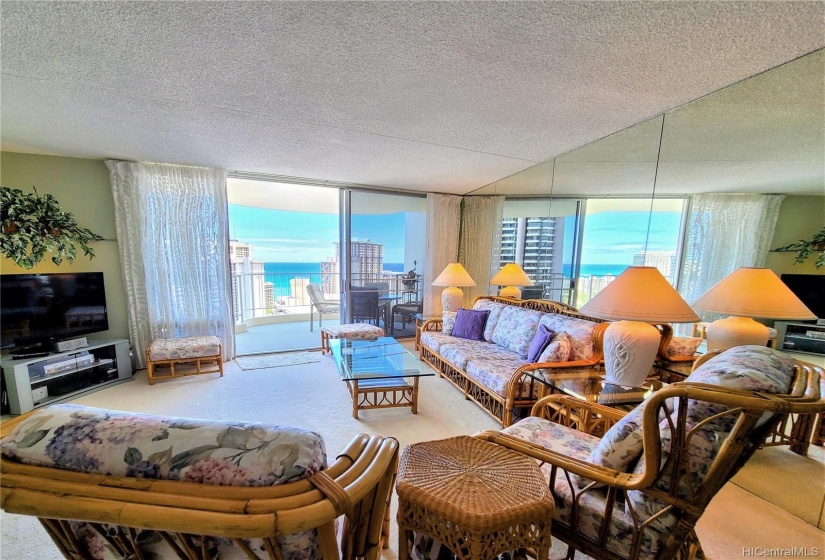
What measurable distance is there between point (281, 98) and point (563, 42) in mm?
1536

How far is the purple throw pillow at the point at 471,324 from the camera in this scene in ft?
11.0

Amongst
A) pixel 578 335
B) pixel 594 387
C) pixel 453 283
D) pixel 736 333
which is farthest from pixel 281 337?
pixel 736 333

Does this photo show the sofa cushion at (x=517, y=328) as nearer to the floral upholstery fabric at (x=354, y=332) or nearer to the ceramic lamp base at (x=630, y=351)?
the ceramic lamp base at (x=630, y=351)

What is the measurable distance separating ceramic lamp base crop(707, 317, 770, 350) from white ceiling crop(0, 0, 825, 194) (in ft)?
4.33

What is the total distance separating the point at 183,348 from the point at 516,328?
11.2 feet

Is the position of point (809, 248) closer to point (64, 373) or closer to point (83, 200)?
point (64, 373)

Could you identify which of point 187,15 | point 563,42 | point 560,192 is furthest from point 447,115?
point 560,192

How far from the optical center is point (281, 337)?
4.79 metres

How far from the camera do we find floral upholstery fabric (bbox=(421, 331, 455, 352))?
3216mm

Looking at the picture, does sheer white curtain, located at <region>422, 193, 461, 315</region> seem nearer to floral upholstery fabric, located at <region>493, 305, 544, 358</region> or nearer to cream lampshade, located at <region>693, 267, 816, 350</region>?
floral upholstery fabric, located at <region>493, 305, 544, 358</region>

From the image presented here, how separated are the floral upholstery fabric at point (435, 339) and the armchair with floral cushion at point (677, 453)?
2.14 meters

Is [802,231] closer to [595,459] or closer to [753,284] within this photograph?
[753,284]

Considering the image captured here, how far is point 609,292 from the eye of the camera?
168 cm

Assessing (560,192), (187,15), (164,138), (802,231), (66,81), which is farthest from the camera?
(560,192)
